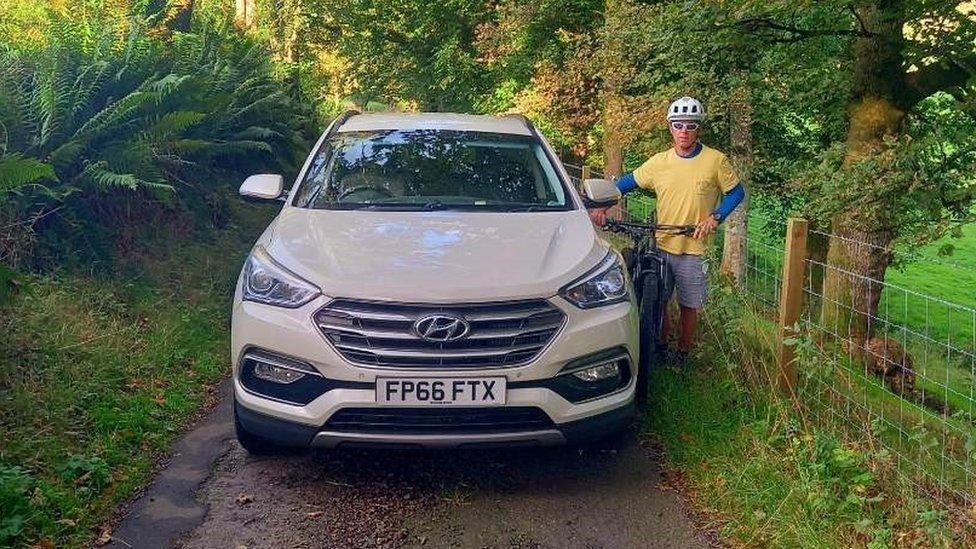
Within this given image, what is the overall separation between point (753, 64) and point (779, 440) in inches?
365

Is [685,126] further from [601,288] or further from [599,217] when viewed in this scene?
[601,288]

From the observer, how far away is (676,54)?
36.4 ft

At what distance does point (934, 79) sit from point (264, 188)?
8.37m

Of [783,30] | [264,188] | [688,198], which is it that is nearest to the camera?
[264,188]

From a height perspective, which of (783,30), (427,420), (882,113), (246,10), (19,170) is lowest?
(427,420)

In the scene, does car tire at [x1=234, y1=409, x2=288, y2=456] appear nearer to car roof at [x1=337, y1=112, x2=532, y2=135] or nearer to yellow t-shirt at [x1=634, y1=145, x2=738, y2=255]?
car roof at [x1=337, y1=112, x2=532, y2=135]

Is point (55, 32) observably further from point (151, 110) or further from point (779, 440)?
point (779, 440)

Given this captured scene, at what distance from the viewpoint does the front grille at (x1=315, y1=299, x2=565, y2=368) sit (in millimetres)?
3980

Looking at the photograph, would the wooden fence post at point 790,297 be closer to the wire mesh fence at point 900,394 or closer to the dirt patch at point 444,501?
the wire mesh fence at point 900,394

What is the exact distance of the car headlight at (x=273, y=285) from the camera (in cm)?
411

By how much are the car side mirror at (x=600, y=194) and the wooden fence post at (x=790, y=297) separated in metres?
1.09

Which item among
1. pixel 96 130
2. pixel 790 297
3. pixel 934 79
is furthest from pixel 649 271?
pixel 934 79

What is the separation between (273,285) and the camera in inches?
167

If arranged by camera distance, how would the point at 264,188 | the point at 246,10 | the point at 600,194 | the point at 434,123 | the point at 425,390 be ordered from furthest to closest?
1. the point at 246,10
2. the point at 434,123
3. the point at 600,194
4. the point at 264,188
5. the point at 425,390
